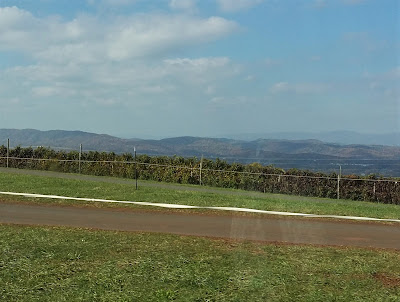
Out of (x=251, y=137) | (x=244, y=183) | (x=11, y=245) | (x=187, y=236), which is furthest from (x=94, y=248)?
(x=244, y=183)

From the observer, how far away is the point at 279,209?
13.7 m

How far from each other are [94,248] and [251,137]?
15309 mm

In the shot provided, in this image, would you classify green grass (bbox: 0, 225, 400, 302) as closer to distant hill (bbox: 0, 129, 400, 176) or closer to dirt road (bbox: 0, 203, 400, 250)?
dirt road (bbox: 0, 203, 400, 250)

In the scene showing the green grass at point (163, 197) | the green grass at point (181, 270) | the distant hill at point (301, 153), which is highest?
Result: the distant hill at point (301, 153)

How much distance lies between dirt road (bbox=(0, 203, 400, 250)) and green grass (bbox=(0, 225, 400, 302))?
0.98 metres

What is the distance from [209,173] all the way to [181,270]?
65.9 ft

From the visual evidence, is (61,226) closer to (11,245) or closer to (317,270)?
(11,245)

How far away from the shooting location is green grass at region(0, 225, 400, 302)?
5430mm

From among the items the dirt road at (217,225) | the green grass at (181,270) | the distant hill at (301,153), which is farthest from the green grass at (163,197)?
the green grass at (181,270)

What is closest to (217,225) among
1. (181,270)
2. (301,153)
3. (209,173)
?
(181,270)

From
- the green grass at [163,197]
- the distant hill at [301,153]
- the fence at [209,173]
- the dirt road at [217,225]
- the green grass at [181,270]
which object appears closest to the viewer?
the green grass at [181,270]

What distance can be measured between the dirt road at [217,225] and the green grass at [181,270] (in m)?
0.98

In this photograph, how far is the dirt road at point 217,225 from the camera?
934cm

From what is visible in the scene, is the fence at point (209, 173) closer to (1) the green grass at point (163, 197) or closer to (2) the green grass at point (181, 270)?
(1) the green grass at point (163, 197)
